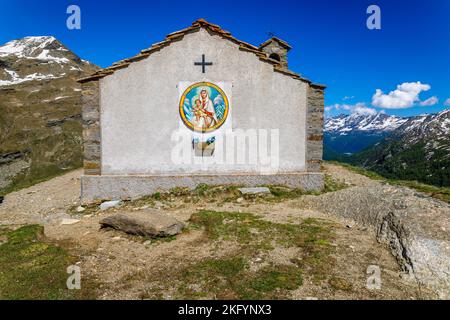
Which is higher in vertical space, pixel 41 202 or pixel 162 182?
pixel 162 182

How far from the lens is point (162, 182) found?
490 inches

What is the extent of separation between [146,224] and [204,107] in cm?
626

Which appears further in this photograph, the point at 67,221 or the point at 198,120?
the point at 198,120

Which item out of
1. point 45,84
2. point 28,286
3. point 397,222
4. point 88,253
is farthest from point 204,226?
point 45,84

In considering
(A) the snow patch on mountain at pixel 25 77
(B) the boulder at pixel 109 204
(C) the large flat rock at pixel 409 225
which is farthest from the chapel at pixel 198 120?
(A) the snow patch on mountain at pixel 25 77

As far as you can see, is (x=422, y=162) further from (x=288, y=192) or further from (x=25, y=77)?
(x=25, y=77)

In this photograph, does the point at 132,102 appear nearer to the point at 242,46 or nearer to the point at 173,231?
the point at 242,46

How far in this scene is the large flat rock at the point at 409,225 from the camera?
552 cm

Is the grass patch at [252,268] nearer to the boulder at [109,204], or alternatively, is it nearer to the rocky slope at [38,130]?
the boulder at [109,204]

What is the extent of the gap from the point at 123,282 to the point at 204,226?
3543 millimetres

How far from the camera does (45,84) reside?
152 meters

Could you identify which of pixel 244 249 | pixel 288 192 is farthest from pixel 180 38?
pixel 244 249

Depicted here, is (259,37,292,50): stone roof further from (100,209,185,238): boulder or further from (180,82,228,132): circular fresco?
(100,209,185,238): boulder

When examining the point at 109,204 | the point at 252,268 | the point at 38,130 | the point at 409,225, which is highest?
the point at 38,130
